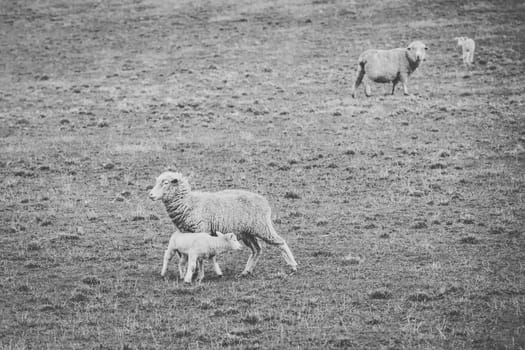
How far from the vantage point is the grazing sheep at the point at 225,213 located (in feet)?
38.4

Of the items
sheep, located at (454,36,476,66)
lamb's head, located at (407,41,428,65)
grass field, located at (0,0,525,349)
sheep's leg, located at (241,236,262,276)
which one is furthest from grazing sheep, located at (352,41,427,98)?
sheep's leg, located at (241,236,262,276)

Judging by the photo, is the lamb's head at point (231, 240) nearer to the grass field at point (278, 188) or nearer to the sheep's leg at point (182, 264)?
the grass field at point (278, 188)

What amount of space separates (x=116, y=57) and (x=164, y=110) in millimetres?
16651

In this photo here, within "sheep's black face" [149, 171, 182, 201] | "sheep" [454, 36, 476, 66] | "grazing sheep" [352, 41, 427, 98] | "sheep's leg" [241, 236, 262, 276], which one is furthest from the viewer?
"sheep" [454, 36, 476, 66]

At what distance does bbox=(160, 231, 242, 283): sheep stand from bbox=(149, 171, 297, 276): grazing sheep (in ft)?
1.64

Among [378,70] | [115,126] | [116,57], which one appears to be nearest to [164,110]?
[115,126]

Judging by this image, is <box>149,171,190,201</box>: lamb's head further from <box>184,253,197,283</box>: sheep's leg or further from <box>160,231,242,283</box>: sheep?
<box>184,253,197,283</box>: sheep's leg

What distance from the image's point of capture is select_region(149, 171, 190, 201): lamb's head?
1205 centimetres

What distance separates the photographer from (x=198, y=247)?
11.0 metres

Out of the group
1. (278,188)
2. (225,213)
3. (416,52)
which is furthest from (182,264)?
(416,52)

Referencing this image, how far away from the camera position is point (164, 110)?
28.5 metres

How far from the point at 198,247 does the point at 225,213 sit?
3.36ft

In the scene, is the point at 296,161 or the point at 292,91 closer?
the point at 296,161

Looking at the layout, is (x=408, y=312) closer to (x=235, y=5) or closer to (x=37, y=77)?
(x=37, y=77)
